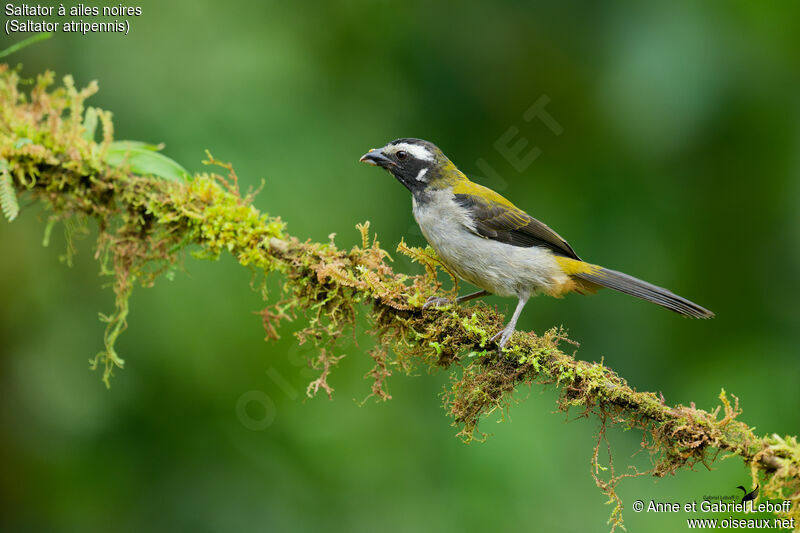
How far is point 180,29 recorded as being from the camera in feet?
15.4

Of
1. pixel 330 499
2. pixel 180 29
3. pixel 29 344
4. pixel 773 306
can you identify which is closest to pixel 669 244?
pixel 773 306

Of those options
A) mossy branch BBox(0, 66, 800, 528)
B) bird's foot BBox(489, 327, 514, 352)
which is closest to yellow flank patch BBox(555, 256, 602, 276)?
mossy branch BBox(0, 66, 800, 528)

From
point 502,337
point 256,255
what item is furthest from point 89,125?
point 502,337

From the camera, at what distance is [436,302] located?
2.93m

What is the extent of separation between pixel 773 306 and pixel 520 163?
6.30 ft

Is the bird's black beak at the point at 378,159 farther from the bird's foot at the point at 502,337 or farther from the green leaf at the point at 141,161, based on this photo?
the bird's foot at the point at 502,337

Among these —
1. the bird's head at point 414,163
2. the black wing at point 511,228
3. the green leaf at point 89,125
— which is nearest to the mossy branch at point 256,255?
the green leaf at point 89,125

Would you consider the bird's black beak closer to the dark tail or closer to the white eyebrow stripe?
the white eyebrow stripe

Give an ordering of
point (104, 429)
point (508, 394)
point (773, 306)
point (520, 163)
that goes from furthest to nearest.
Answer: point (520, 163) → point (773, 306) → point (104, 429) → point (508, 394)

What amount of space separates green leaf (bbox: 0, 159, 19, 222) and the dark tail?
2615mm

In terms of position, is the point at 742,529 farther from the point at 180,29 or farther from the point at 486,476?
the point at 180,29

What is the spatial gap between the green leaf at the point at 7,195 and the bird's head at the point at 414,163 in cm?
184

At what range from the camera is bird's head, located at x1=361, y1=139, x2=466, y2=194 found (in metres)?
3.91

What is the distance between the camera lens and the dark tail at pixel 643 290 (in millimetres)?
3217
